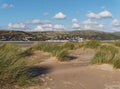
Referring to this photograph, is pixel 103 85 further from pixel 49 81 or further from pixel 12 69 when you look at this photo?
pixel 12 69

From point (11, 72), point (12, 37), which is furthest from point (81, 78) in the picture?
point (12, 37)

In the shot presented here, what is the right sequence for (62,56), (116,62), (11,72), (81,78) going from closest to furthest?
(11,72) → (81,78) → (116,62) → (62,56)

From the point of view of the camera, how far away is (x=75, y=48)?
73.9ft

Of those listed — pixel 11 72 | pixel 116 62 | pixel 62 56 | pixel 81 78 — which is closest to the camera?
pixel 11 72

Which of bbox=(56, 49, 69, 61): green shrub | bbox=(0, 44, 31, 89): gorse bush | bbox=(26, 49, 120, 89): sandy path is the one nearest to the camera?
bbox=(0, 44, 31, 89): gorse bush

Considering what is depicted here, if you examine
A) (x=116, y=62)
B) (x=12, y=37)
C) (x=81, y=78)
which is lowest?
(x=12, y=37)

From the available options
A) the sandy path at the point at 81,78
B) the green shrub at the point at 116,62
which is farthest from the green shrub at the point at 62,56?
the green shrub at the point at 116,62

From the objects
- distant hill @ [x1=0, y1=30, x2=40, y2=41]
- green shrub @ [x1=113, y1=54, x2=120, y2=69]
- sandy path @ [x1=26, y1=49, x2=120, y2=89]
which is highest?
green shrub @ [x1=113, y1=54, x2=120, y2=69]

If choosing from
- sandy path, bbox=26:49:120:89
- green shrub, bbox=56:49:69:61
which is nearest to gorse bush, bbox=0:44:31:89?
sandy path, bbox=26:49:120:89

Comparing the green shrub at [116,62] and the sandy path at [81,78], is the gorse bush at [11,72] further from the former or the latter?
the green shrub at [116,62]

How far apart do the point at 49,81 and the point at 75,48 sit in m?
13.0

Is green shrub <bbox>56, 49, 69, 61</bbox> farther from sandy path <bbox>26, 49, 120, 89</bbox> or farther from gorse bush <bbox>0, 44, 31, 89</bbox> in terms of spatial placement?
gorse bush <bbox>0, 44, 31, 89</bbox>

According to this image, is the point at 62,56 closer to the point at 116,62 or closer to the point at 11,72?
the point at 116,62

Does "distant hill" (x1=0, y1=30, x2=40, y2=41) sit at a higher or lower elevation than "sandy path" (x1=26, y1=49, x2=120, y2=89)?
lower
